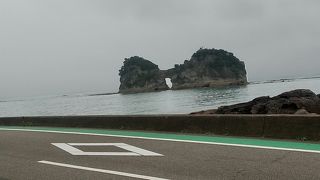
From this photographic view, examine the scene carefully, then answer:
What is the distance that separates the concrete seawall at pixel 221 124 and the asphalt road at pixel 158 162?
1.25m

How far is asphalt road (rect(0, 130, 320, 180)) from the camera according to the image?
6777 millimetres

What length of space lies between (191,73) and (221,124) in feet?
480

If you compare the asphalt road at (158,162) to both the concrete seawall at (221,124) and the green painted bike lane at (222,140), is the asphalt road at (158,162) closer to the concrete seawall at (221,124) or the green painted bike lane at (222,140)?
the green painted bike lane at (222,140)

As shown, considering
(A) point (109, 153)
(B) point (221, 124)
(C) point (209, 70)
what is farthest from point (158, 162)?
(C) point (209, 70)

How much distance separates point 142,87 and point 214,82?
90.5 feet

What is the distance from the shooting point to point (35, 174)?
7.67 m

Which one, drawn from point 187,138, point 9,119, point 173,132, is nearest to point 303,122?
point 187,138

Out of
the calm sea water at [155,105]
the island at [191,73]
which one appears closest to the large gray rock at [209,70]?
the island at [191,73]

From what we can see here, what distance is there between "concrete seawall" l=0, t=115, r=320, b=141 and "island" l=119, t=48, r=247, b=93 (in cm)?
13874

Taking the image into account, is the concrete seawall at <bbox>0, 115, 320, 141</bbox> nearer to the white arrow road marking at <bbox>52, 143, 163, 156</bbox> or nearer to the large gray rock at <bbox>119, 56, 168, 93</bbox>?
the white arrow road marking at <bbox>52, 143, 163, 156</bbox>

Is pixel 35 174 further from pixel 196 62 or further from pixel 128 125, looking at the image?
pixel 196 62

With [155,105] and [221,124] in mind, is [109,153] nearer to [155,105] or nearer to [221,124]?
[221,124]

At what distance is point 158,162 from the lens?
794 centimetres

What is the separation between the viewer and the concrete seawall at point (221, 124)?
9.08m
